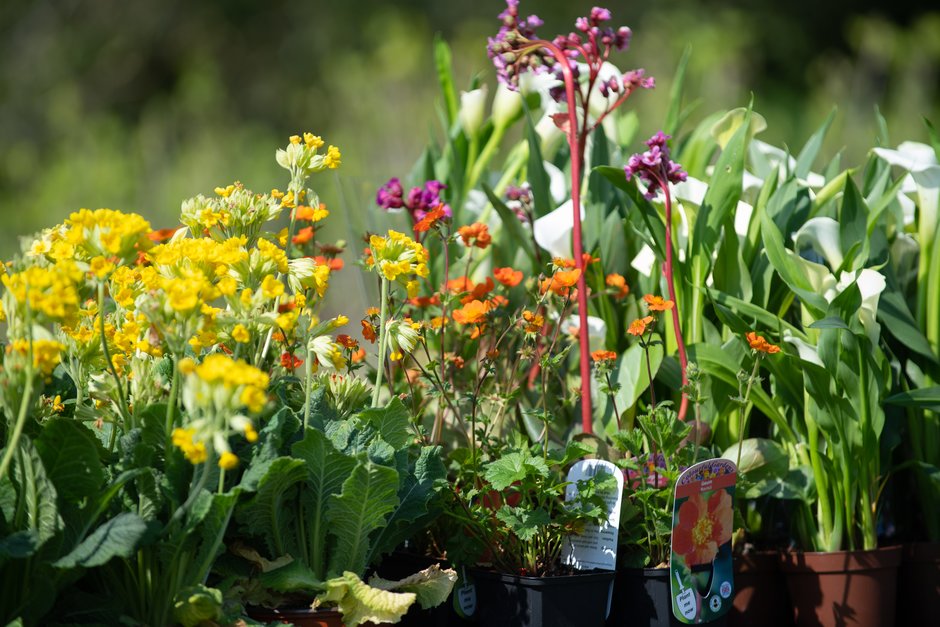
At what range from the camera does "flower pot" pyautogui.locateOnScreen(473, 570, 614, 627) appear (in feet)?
3.63

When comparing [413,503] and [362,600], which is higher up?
[413,503]

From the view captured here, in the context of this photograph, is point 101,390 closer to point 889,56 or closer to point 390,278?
point 390,278

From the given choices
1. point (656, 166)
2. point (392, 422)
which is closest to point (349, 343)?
point (392, 422)

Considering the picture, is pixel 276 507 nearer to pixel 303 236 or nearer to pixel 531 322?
pixel 531 322

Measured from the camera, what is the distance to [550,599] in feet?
3.64

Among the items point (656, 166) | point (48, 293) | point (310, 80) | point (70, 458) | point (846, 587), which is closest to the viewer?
point (48, 293)

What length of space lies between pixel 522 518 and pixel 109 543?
0.45 m

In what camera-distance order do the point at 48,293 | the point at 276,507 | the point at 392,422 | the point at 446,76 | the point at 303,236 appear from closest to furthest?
the point at 48,293, the point at 276,507, the point at 392,422, the point at 303,236, the point at 446,76

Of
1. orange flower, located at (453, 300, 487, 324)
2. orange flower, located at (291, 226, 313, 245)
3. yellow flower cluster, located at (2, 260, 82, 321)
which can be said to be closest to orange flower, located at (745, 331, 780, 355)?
orange flower, located at (453, 300, 487, 324)

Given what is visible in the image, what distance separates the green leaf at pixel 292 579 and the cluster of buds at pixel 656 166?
64cm

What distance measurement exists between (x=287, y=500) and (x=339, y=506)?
97mm

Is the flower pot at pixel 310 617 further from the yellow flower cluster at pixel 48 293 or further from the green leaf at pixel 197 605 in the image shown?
the yellow flower cluster at pixel 48 293

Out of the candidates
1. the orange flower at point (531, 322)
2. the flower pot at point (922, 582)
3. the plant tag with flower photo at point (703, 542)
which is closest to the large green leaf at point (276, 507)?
the orange flower at point (531, 322)

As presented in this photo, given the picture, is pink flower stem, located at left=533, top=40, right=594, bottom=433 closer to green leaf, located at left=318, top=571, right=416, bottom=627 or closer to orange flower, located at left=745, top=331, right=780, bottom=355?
orange flower, located at left=745, top=331, right=780, bottom=355
